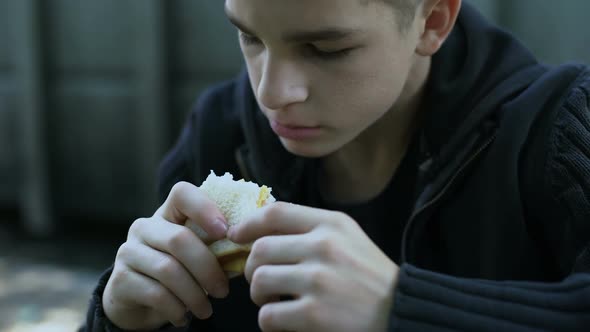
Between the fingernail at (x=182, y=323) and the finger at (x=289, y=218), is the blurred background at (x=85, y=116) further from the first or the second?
the finger at (x=289, y=218)

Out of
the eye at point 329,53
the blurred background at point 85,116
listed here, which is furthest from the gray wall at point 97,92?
the eye at point 329,53

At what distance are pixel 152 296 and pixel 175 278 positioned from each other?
4 centimetres

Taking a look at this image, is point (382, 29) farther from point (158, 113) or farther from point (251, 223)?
point (158, 113)

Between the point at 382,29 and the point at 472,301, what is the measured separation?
0.39 meters

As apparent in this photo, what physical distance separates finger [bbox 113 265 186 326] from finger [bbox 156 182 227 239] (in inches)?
2.9

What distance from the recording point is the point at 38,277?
2.50 meters

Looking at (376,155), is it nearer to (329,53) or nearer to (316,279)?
(329,53)

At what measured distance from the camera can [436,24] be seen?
109 cm

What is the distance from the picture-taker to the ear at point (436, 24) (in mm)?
1078

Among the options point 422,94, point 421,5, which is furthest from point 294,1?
point 422,94

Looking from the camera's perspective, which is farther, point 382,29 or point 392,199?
point 392,199

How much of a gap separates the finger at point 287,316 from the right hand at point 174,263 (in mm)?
117

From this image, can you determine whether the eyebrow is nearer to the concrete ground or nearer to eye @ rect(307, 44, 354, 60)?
eye @ rect(307, 44, 354, 60)

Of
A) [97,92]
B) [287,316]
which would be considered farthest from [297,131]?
[97,92]
